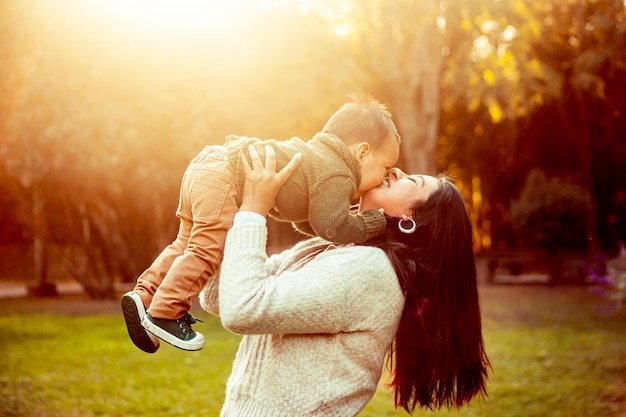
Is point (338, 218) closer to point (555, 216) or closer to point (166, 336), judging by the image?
point (166, 336)

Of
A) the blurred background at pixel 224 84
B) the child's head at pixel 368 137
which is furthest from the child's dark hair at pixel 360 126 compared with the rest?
the blurred background at pixel 224 84

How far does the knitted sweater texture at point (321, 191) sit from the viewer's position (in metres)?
2.48

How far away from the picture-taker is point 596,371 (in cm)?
890

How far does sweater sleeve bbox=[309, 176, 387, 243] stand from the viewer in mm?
2465

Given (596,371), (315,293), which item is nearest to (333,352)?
(315,293)

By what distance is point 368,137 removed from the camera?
2.77 meters

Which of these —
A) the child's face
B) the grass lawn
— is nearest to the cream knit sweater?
the child's face

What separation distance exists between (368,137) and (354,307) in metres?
0.73

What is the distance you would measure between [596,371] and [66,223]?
36.3ft

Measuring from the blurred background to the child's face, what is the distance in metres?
10.6

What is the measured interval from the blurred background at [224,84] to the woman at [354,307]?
10814 mm

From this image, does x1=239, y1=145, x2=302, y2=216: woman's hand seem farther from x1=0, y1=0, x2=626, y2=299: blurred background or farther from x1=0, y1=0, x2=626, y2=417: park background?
x1=0, y1=0, x2=626, y2=299: blurred background

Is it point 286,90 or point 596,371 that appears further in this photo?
point 286,90

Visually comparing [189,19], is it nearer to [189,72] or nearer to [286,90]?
[189,72]
